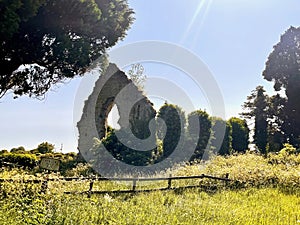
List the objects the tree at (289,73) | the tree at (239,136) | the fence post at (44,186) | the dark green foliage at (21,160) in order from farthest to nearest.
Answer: the tree at (289,73)
the tree at (239,136)
the dark green foliage at (21,160)
the fence post at (44,186)

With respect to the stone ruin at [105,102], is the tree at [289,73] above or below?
above

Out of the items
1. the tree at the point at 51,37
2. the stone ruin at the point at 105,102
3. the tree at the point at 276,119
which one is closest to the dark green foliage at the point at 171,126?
the stone ruin at the point at 105,102

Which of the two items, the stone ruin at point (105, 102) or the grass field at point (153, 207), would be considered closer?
the grass field at point (153, 207)

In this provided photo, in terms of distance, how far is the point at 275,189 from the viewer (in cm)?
1170

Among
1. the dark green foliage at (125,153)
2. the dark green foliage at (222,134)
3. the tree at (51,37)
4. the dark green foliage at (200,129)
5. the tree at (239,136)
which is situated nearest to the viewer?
the tree at (51,37)

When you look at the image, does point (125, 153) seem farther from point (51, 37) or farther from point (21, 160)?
point (51, 37)

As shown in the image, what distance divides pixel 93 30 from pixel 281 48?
23.5m

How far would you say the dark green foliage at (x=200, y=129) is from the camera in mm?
23000

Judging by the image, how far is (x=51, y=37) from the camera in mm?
12477

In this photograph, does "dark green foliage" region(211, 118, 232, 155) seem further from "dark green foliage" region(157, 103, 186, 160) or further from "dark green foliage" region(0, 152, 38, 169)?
"dark green foliage" region(0, 152, 38, 169)

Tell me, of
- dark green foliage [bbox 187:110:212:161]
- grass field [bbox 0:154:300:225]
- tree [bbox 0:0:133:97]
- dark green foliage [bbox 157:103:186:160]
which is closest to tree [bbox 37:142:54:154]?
dark green foliage [bbox 157:103:186:160]

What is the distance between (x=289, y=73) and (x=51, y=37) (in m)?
24.5

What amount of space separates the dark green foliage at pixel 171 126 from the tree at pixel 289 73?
13311mm

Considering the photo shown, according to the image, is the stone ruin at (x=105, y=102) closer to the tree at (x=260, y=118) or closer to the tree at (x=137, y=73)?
the tree at (x=137, y=73)
